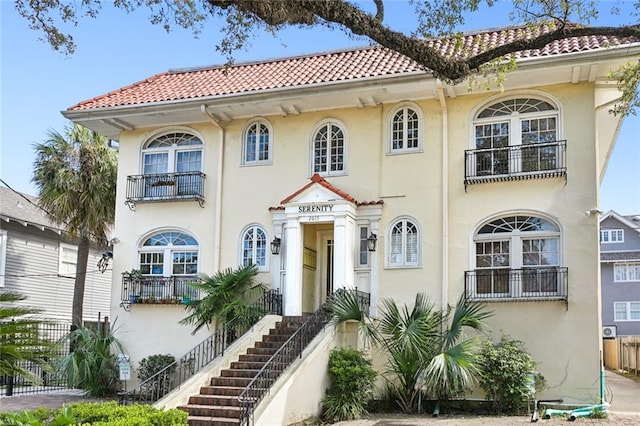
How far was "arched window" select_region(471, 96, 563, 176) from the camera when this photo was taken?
53.9 feet

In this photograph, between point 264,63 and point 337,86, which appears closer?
point 337,86

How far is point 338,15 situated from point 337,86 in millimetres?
6314

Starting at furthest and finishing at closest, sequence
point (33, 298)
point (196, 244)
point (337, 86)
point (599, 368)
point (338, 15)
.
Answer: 1. point (33, 298)
2. point (196, 244)
3. point (337, 86)
4. point (599, 368)
5. point (338, 15)

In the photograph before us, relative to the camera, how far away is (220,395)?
14195mm

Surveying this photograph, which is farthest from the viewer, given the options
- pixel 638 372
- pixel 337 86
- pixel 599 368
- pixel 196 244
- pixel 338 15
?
pixel 638 372

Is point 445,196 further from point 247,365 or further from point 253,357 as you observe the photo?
point 247,365

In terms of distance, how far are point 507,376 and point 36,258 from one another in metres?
18.7

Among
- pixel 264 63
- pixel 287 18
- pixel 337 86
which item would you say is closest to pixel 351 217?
pixel 337 86

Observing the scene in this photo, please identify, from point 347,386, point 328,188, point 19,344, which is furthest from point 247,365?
point 19,344

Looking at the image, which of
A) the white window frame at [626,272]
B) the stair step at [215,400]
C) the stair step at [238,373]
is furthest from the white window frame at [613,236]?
the stair step at [215,400]

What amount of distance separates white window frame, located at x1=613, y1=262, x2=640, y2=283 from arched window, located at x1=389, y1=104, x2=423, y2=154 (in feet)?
92.0

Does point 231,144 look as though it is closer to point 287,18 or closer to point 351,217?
point 351,217

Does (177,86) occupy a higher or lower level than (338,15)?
higher

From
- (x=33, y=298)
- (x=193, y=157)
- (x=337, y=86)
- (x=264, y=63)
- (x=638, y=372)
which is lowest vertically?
(x=638, y=372)
